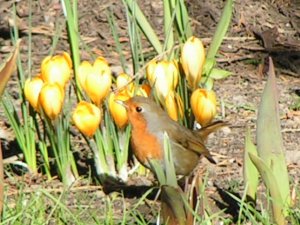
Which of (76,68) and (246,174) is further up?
(76,68)

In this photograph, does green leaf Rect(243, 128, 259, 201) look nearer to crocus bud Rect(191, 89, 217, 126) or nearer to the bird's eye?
crocus bud Rect(191, 89, 217, 126)

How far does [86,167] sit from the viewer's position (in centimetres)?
448

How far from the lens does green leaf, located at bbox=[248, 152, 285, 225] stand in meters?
3.49

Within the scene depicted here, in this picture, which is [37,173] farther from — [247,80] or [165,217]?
[247,80]

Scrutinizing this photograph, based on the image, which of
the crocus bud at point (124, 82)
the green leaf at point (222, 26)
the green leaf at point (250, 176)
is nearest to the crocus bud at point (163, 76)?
the crocus bud at point (124, 82)

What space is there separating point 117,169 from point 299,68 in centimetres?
168

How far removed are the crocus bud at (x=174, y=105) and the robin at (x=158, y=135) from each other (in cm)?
5

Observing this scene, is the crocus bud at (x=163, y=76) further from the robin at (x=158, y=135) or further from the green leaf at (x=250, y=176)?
the green leaf at (x=250, y=176)

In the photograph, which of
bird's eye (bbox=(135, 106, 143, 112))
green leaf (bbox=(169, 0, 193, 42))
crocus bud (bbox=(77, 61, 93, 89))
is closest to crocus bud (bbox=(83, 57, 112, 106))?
crocus bud (bbox=(77, 61, 93, 89))

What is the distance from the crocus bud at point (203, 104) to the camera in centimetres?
393

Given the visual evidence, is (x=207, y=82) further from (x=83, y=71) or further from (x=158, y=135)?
(x=83, y=71)

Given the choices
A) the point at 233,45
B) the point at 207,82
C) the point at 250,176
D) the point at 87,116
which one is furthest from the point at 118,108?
the point at 233,45

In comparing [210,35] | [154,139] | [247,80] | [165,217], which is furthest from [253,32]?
[165,217]

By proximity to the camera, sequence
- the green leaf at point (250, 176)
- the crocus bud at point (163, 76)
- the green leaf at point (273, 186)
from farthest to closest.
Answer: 1. the crocus bud at point (163, 76)
2. the green leaf at point (250, 176)
3. the green leaf at point (273, 186)
